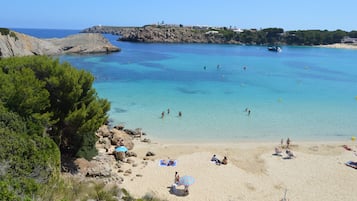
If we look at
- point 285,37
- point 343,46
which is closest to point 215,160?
point 285,37

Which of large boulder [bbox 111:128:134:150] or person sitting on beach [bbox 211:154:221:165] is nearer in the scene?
person sitting on beach [bbox 211:154:221:165]

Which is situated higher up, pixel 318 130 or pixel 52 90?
pixel 52 90

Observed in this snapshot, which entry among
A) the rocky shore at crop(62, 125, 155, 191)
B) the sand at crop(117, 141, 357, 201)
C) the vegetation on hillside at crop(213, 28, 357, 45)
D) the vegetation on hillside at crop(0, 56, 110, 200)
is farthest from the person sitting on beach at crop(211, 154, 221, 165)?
the vegetation on hillside at crop(213, 28, 357, 45)

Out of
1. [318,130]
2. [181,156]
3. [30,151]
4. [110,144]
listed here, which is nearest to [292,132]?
[318,130]

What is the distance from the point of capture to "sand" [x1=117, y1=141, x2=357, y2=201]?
16.3m

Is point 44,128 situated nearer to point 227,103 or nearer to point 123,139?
point 123,139

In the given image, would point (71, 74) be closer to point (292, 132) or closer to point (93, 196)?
point (93, 196)

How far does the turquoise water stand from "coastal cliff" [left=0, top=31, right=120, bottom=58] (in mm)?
12697

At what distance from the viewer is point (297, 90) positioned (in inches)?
1758

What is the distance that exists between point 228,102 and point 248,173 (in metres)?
17.2

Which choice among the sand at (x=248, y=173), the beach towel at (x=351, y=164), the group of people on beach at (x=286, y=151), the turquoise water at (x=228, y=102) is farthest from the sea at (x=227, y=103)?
the beach towel at (x=351, y=164)

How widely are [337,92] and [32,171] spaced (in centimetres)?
4403

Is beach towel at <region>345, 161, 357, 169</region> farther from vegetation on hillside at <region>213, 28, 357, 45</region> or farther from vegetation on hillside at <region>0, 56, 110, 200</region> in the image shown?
vegetation on hillside at <region>213, 28, 357, 45</region>

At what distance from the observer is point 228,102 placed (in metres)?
35.3
